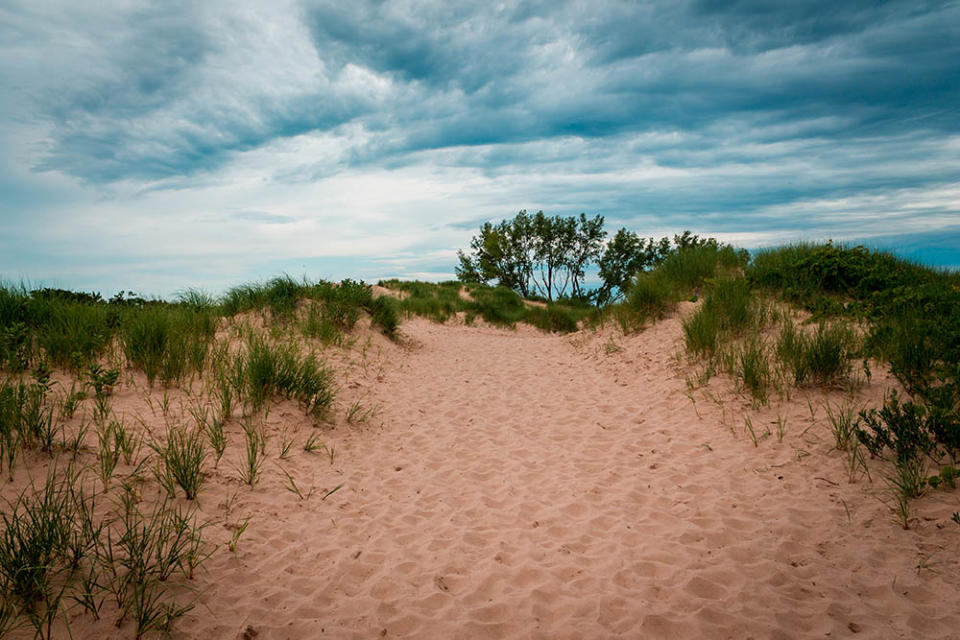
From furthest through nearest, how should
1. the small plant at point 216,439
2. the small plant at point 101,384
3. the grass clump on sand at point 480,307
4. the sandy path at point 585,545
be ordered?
the grass clump on sand at point 480,307 → the small plant at point 101,384 → the small plant at point 216,439 → the sandy path at point 585,545

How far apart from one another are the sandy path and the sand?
0.05ft

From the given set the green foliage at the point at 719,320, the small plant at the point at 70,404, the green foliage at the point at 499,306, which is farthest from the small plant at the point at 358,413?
the green foliage at the point at 499,306

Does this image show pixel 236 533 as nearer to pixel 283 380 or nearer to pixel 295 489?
pixel 295 489

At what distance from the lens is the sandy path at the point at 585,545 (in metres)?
2.98

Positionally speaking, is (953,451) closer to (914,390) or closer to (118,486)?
(914,390)

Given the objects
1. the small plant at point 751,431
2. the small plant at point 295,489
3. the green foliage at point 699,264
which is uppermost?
the green foliage at point 699,264

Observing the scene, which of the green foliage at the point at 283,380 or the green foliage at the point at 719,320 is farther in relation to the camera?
the green foliage at the point at 719,320

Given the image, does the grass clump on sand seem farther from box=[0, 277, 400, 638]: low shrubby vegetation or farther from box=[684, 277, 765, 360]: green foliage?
box=[0, 277, 400, 638]: low shrubby vegetation

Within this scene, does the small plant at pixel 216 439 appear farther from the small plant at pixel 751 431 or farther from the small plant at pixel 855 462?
the small plant at pixel 855 462

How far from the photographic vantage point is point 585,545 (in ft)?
12.5

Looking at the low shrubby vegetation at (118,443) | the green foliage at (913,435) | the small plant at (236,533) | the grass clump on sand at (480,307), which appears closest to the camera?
the low shrubby vegetation at (118,443)

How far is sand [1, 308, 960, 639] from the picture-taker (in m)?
2.98

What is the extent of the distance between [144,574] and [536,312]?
1887 cm

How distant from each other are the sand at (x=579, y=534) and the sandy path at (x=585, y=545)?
0.02 m
